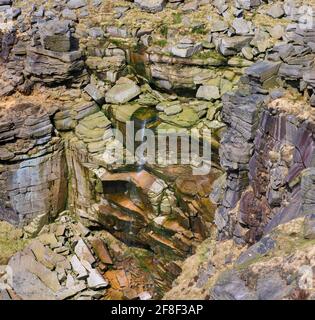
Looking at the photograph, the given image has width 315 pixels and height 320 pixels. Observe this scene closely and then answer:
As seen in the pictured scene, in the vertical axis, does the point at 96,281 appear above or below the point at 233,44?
below

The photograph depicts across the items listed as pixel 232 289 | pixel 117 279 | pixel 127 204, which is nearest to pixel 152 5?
pixel 127 204

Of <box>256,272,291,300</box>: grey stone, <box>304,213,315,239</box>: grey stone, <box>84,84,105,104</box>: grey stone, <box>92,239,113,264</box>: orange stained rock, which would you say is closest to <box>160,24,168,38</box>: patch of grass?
<box>84,84,105,104</box>: grey stone

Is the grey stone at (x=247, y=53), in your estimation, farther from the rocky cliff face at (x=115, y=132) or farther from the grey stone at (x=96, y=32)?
the grey stone at (x=96, y=32)

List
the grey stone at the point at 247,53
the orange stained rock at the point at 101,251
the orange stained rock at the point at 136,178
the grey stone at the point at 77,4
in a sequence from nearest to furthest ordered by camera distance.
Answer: the grey stone at the point at 247,53, the orange stained rock at the point at 136,178, the orange stained rock at the point at 101,251, the grey stone at the point at 77,4

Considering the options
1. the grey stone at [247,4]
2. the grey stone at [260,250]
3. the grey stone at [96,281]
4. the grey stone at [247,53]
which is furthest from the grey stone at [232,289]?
the grey stone at [247,4]

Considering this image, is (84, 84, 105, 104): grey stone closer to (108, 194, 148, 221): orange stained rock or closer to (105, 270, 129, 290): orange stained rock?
(108, 194, 148, 221): orange stained rock

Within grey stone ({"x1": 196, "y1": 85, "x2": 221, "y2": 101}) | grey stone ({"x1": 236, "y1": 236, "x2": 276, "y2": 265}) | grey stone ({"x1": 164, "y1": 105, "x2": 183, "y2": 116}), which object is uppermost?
grey stone ({"x1": 236, "y1": 236, "x2": 276, "y2": 265})

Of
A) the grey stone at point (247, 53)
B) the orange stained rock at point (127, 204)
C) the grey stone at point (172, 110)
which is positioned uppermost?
the grey stone at point (247, 53)

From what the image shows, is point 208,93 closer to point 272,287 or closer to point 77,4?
point 77,4

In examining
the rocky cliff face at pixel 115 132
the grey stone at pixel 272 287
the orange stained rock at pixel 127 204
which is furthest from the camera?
the orange stained rock at pixel 127 204

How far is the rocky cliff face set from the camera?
1981 centimetres

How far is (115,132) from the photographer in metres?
21.4

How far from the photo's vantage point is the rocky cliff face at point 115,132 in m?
19.8

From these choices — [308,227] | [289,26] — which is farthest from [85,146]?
[308,227]
